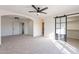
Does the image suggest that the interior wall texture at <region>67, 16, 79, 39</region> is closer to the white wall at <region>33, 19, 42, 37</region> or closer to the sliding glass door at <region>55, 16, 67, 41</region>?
the sliding glass door at <region>55, 16, 67, 41</region>

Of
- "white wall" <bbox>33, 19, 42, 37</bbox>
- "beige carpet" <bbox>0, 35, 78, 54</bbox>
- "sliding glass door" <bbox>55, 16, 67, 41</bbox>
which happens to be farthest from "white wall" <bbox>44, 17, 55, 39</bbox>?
"beige carpet" <bbox>0, 35, 78, 54</bbox>

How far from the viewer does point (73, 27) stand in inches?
410

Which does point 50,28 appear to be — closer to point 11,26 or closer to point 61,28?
point 61,28

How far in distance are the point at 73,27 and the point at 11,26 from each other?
8923 mm

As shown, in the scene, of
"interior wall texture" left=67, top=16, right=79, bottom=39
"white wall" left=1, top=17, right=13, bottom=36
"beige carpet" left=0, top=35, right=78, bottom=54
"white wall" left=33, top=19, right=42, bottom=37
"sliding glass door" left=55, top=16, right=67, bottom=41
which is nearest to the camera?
"beige carpet" left=0, top=35, right=78, bottom=54

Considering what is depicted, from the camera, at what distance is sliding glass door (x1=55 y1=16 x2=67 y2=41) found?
27.8 feet

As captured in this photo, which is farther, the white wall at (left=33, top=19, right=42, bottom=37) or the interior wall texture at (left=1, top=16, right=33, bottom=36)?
the interior wall texture at (left=1, top=16, right=33, bottom=36)

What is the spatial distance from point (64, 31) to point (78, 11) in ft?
8.21

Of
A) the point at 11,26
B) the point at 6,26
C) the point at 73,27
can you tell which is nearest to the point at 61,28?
the point at 73,27

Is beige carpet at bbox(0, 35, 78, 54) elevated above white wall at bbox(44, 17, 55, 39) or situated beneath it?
situated beneath

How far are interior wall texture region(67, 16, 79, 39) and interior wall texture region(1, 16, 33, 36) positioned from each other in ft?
24.1

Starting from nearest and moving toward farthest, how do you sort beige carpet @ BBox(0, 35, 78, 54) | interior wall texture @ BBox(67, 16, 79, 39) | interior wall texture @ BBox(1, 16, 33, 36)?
beige carpet @ BBox(0, 35, 78, 54), interior wall texture @ BBox(67, 16, 79, 39), interior wall texture @ BBox(1, 16, 33, 36)
